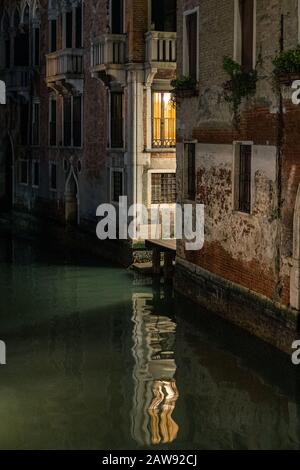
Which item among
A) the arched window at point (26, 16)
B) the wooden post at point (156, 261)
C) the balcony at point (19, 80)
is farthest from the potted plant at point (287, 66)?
the arched window at point (26, 16)

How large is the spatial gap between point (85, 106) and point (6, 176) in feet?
33.6

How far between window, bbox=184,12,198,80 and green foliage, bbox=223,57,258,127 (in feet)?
7.39

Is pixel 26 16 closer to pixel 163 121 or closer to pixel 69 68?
pixel 69 68

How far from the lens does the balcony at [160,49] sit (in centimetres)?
2023

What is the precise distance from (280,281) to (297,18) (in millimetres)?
3779

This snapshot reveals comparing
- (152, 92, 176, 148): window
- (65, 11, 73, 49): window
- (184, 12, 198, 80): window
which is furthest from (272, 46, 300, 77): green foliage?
(65, 11, 73, 49): window

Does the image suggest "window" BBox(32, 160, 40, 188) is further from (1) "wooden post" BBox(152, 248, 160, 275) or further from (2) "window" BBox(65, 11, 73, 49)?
(1) "wooden post" BBox(152, 248, 160, 275)

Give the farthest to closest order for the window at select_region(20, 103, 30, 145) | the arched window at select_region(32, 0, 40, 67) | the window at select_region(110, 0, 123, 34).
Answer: the window at select_region(20, 103, 30, 145)
the arched window at select_region(32, 0, 40, 67)
the window at select_region(110, 0, 123, 34)

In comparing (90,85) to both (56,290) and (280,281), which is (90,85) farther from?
(280,281)

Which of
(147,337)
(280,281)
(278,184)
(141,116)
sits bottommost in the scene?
(147,337)

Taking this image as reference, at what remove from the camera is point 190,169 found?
1639cm

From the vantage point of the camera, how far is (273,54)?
12078 mm

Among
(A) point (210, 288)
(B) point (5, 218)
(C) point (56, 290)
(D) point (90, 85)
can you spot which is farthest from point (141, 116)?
(B) point (5, 218)

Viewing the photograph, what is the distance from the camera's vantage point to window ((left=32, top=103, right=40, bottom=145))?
29.9 m
